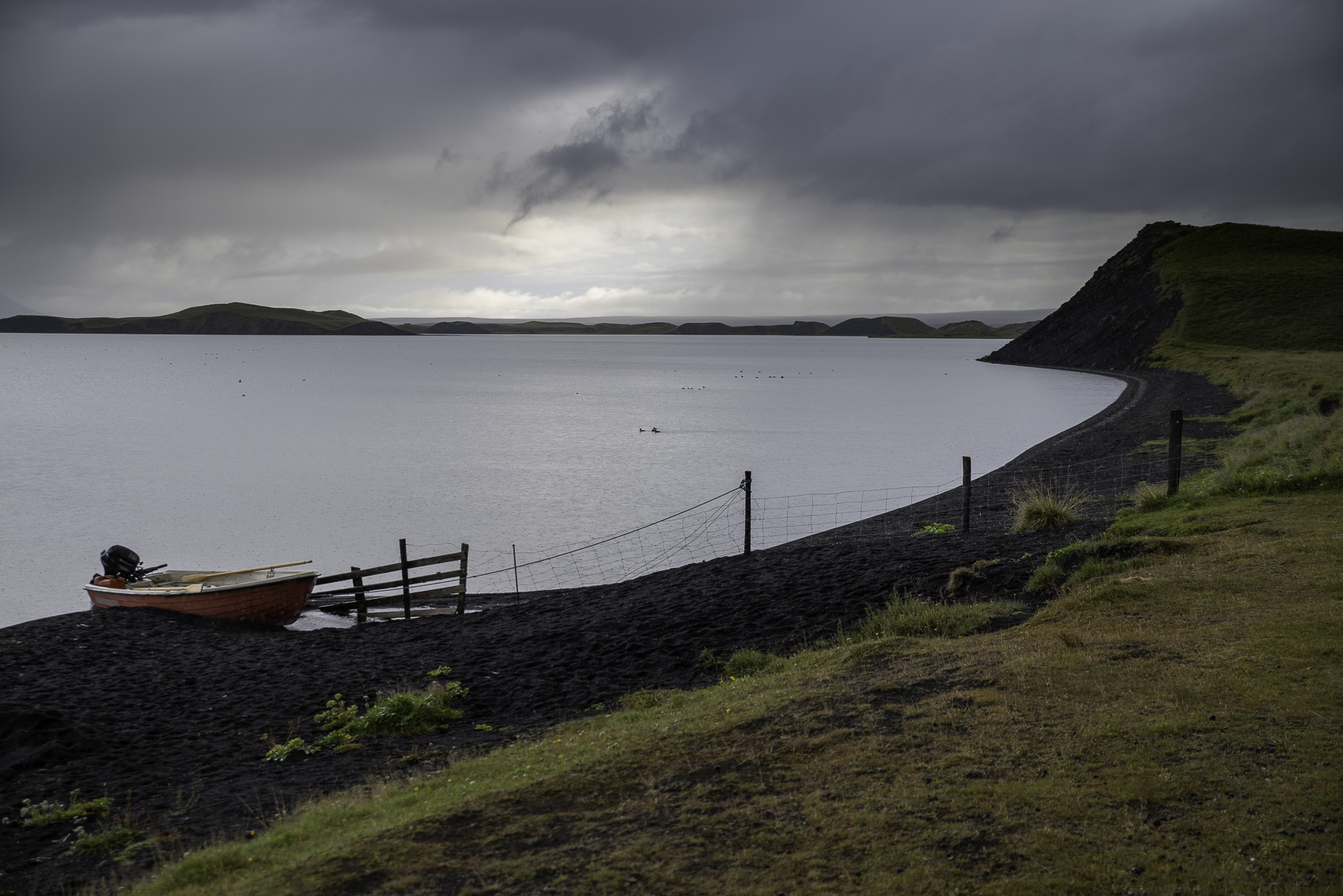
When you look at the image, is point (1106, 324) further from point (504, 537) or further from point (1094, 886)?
point (1094, 886)

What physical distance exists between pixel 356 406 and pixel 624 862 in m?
72.9

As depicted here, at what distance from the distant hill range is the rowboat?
89966mm

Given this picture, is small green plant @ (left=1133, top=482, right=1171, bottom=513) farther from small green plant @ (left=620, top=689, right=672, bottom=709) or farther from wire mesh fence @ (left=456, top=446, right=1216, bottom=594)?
small green plant @ (left=620, top=689, right=672, bottom=709)

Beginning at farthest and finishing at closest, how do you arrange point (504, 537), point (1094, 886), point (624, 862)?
1. point (504, 537)
2. point (624, 862)
3. point (1094, 886)

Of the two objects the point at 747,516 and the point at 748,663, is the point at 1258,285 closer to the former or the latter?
the point at 747,516

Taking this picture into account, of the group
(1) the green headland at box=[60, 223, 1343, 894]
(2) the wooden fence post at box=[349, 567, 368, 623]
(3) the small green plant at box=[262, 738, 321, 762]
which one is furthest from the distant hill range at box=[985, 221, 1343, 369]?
(3) the small green plant at box=[262, 738, 321, 762]

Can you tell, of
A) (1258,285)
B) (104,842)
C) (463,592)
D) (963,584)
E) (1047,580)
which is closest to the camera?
(104,842)

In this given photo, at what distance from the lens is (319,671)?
14.0 m

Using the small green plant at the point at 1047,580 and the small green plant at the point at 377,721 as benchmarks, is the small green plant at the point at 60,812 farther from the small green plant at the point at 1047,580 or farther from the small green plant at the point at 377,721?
the small green plant at the point at 1047,580

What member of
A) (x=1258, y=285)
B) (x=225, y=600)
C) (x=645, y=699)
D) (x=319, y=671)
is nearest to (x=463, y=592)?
(x=225, y=600)

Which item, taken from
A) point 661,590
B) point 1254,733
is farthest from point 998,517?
point 1254,733

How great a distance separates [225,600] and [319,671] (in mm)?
5348

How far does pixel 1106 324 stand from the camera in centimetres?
11300

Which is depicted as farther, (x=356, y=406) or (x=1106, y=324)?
(x=1106, y=324)
